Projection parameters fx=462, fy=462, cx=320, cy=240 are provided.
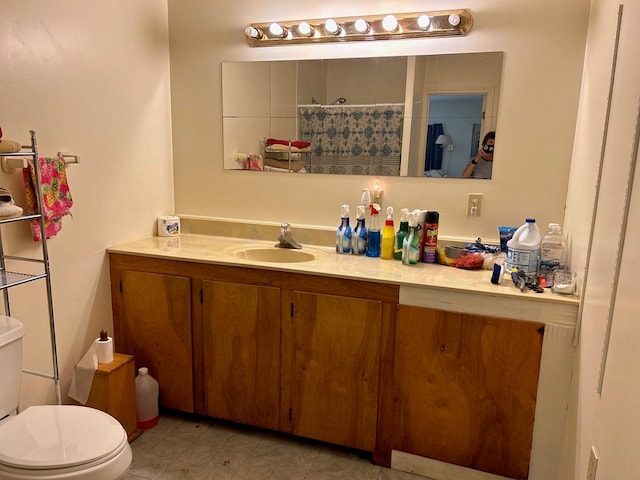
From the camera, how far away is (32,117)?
Answer: 5.89 feet

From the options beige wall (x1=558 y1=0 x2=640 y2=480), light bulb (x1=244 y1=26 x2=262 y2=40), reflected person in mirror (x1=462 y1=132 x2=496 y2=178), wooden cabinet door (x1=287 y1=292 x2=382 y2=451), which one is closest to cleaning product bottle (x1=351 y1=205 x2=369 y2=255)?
wooden cabinet door (x1=287 y1=292 x2=382 y2=451)

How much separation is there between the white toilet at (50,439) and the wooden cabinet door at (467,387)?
3.46 ft

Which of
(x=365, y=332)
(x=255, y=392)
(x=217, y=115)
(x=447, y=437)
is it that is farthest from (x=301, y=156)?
(x=447, y=437)

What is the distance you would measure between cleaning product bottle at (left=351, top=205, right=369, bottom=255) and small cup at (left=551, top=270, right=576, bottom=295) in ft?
2.76

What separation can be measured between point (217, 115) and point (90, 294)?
3.69 ft

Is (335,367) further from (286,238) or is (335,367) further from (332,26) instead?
(332,26)

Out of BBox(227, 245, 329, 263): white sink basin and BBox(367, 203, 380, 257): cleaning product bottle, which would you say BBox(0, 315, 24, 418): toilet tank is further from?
BBox(367, 203, 380, 257): cleaning product bottle

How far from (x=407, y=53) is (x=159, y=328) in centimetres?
174

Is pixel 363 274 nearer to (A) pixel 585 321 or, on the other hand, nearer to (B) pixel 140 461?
(A) pixel 585 321

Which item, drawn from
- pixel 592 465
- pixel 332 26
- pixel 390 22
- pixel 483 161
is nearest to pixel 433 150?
pixel 483 161

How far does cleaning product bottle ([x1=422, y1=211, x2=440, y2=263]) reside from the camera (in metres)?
2.04

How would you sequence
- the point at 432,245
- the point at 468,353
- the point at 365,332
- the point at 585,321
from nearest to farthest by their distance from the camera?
the point at 585,321 < the point at 468,353 < the point at 365,332 < the point at 432,245

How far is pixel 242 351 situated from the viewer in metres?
2.08

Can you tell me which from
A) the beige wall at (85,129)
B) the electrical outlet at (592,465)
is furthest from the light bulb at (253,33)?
the electrical outlet at (592,465)
